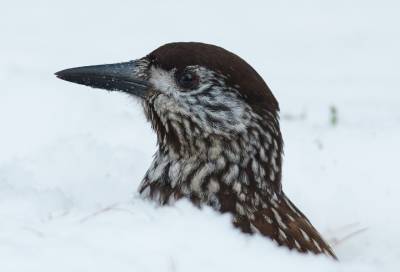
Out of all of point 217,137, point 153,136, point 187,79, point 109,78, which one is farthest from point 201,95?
point 153,136

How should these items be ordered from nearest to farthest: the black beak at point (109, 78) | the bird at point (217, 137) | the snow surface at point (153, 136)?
the snow surface at point (153, 136) < the bird at point (217, 137) < the black beak at point (109, 78)

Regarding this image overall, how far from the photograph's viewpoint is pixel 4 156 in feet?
19.6

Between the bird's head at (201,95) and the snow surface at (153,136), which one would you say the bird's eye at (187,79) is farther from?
the snow surface at (153,136)

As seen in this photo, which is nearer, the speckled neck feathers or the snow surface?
the snow surface

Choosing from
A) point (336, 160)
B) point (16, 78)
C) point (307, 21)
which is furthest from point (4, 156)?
point (307, 21)

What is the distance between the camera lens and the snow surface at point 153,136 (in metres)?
3.60

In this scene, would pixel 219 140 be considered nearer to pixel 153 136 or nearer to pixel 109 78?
pixel 109 78

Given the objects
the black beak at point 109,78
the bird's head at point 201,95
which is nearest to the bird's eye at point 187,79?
the bird's head at point 201,95

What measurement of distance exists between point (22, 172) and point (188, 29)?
4.32 m

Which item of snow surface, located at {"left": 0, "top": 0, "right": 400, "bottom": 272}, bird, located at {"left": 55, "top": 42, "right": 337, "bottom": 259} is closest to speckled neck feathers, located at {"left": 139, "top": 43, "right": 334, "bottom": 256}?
bird, located at {"left": 55, "top": 42, "right": 337, "bottom": 259}

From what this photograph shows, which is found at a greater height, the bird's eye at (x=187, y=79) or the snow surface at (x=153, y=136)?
the bird's eye at (x=187, y=79)

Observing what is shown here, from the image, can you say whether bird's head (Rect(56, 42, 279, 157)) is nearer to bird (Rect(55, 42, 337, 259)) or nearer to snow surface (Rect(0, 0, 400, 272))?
bird (Rect(55, 42, 337, 259))

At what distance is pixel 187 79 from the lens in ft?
14.8

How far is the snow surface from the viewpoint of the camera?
3.60 metres
